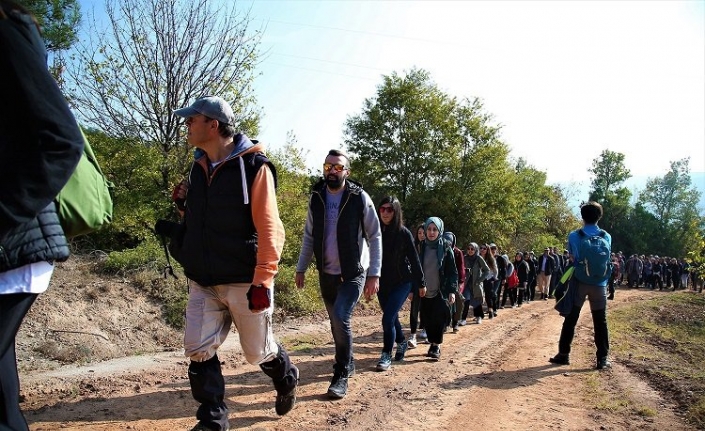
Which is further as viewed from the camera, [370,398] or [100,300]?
[100,300]

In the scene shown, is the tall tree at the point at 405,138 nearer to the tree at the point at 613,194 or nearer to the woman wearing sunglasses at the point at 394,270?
the woman wearing sunglasses at the point at 394,270

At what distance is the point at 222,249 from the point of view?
11.9 feet

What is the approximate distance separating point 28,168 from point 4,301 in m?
0.51

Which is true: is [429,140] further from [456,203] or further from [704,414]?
[704,414]

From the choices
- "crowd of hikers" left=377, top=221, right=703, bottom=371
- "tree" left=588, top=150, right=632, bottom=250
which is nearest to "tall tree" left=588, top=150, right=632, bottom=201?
"tree" left=588, top=150, right=632, bottom=250

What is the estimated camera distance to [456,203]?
2800 cm

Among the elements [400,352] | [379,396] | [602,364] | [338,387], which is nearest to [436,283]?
[400,352]

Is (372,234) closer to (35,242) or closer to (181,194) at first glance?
(181,194)

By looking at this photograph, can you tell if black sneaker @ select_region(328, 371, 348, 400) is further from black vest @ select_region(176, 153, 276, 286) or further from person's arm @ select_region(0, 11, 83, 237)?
person's arm @ select_region(0, 11, 83, 237)

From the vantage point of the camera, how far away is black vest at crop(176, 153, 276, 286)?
3.63 meters

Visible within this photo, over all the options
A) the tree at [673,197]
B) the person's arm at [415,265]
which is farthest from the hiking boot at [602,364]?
the tree at [673,197]

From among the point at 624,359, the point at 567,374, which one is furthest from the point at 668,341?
the point at 567,374

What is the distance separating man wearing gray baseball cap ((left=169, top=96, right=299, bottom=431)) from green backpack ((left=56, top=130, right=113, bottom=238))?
1.34 metres

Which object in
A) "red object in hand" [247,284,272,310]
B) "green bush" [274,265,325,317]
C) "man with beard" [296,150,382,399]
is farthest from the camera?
"green bush" [274,265,325,317]
